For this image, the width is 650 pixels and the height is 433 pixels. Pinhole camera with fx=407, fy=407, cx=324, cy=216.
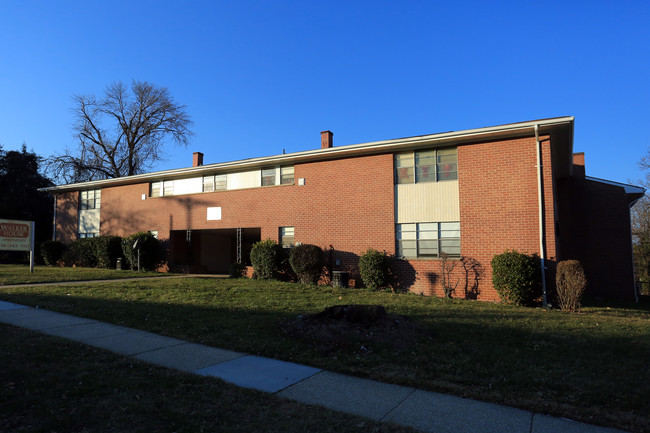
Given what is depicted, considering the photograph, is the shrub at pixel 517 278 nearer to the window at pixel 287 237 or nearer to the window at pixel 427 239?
the window at pixel 427 239

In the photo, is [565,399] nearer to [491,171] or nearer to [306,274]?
[491,171]

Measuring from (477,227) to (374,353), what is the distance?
8942 millimetres

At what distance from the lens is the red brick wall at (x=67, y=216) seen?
2570 cm

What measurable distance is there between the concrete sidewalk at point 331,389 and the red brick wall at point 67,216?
70.2 ft

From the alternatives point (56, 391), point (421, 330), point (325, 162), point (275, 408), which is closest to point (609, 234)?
point (325, 162)

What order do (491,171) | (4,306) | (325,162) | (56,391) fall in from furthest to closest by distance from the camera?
1. (325,162)
2. (491,171)
3. (4,306)
4. (56,391)

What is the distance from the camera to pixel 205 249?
23.3 meters

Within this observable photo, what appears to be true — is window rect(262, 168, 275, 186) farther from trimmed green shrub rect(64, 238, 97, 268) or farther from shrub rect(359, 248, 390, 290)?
trimmed green shrub rect(64, 238, 97, 268)

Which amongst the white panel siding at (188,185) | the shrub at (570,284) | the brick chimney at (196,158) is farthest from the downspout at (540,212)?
the brick chimney at (196,158)

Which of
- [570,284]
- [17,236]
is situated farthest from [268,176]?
[17,236]

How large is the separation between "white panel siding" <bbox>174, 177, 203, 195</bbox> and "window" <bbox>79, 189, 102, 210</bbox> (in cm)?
660

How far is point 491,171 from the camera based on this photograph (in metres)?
13.6

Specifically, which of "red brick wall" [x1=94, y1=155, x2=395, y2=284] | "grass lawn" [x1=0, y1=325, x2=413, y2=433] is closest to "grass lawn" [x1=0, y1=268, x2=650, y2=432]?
"grass lawn" [x1=0, y1=325, x2=413, y2=433]

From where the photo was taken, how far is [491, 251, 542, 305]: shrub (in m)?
12.0
